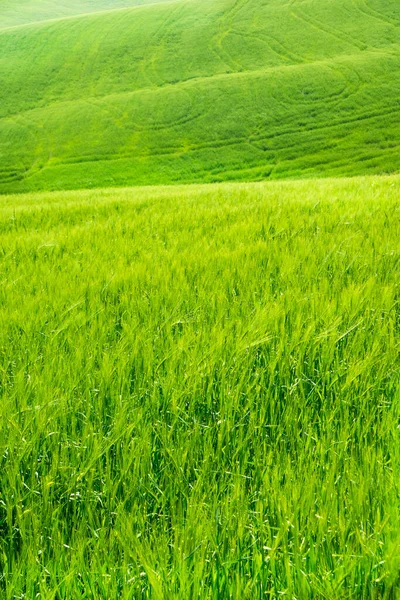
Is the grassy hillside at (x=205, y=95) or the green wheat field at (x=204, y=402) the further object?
the grassy hillside at (x=205, y=95)

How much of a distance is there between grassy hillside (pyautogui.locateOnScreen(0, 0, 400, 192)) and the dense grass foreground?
125 ft

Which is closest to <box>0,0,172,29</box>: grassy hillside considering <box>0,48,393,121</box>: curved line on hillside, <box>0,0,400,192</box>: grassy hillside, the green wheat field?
<box>0,0,400,192</box>: grassy hillside

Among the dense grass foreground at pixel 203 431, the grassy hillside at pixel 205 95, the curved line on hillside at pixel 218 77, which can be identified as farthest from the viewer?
the curved line on hillside at pixel 218 77

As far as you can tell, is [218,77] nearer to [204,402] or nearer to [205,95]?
[205,95]

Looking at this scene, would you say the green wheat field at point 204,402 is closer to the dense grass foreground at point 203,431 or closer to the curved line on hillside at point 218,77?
the dense grass foreground at point 203,431

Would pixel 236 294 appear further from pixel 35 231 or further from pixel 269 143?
pixel 269 143

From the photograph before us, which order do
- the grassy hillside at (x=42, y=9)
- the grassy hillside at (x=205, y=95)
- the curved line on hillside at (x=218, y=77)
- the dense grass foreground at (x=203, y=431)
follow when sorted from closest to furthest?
the dense grass foreground at (x=203, y=431) → the grassy hillside at (x=205, y=95) → the curved line on hillside at (x=218, y=77) → the grassy hillside at (x=42, y=9)

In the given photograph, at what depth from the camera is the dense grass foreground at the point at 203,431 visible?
115 centimetres

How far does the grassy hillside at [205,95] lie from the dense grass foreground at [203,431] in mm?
38030

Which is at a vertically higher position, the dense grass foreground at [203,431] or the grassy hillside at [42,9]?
the grassy hillside at [42,9]

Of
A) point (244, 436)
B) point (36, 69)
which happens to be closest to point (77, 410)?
point (244, 436)

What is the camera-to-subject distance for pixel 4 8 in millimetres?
125438

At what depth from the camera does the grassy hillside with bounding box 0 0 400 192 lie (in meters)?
42.6

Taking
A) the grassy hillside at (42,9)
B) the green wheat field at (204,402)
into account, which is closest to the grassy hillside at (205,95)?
the green wheat field at (204,402)
